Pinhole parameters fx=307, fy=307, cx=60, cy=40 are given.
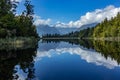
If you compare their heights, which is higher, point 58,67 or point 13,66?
point 13,66

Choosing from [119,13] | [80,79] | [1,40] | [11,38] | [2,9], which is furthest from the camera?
[119,13]

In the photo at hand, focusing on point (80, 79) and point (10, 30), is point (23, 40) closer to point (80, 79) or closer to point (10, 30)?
point (10, 30)

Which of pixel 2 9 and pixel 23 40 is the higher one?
pixel 2 9

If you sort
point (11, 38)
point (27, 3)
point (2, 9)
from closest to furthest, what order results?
point (11, 38) → point (2, 9) → point (27, 3)

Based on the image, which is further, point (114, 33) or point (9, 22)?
point (114, 33)

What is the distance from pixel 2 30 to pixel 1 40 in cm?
283

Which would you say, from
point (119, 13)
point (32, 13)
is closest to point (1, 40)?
point (32, 13)

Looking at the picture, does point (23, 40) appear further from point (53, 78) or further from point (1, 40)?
point (53, 78)

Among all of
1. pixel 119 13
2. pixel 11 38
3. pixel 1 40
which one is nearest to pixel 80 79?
pixel 1 40

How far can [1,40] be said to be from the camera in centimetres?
5375

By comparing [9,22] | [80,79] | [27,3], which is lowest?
[80,79]

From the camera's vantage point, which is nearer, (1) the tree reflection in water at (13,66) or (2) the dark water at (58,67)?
(1) the tree reflection in water at (13,66)

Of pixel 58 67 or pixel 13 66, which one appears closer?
pixel 13 66

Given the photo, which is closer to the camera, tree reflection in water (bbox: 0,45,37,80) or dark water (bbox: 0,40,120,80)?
tree reflection in water (bbox: 0,45,37,80)
